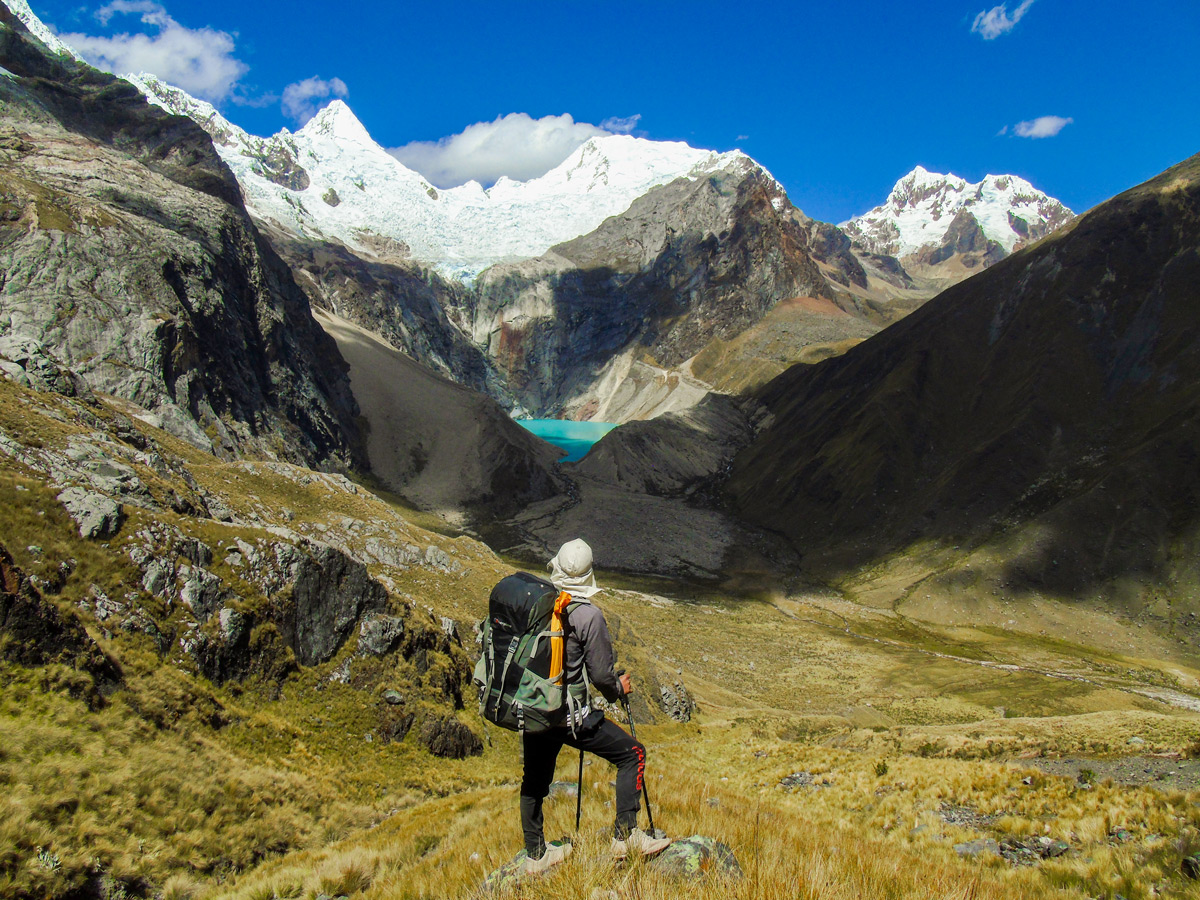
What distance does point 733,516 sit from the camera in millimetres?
93250

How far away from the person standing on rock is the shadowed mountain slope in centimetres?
6529

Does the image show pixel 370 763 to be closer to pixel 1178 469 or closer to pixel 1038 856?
pixel 1038 856

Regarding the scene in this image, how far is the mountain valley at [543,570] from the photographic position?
788 cm

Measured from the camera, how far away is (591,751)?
231 inches

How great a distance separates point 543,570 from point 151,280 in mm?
45681

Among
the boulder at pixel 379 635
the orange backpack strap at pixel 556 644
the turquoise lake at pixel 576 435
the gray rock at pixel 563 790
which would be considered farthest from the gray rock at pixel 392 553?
the turquoise lake at pixel 576 435

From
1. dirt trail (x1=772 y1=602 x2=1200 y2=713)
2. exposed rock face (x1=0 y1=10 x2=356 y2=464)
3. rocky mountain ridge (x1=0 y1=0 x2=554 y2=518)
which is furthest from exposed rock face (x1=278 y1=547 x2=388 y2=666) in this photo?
dirt trail (x1=772 y1=602 x2=1200 y2=713)

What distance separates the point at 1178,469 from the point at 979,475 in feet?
55.5

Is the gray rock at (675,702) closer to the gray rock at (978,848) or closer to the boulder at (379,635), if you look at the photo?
the boulder at (379,635)

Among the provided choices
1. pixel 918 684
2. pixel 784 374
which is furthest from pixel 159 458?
pixel 784 374

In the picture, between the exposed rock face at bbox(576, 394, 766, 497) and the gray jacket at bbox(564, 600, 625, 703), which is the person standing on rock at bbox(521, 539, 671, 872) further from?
the exposed rock face at bbox(576, 394, 766, 497)

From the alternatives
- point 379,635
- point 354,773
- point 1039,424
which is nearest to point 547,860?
point 354,773

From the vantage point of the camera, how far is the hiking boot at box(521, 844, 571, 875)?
5.41m

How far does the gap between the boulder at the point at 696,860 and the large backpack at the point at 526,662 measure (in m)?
1.41
